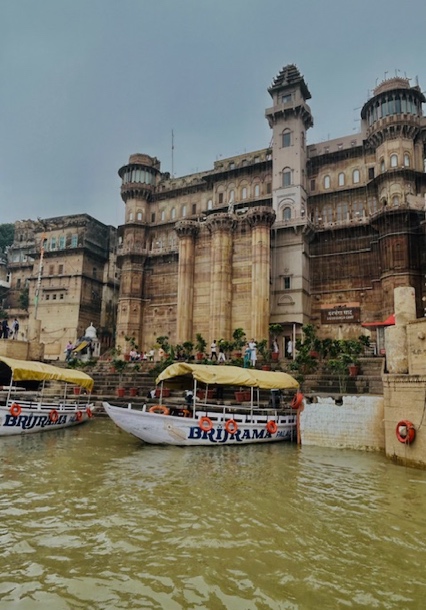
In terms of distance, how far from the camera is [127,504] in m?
8.01

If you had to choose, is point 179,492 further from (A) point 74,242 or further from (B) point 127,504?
(A) point 74,242

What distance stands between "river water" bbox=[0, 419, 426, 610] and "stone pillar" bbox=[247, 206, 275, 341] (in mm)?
21935

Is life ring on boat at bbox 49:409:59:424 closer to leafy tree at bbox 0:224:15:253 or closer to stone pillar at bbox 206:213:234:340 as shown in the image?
stone pillar at bbox 206:213:234:340

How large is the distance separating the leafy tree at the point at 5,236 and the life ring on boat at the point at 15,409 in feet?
205

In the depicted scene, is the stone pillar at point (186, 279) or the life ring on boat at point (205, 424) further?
the stone pillar at point (186, 279)

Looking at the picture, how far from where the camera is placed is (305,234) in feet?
122

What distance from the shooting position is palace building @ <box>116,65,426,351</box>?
113 ft

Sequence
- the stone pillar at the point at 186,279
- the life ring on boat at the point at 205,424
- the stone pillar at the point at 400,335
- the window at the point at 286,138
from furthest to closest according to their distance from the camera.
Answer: the window at the point at 286,138, the stone pillar at the point at 186,279, the life ring on boat at the point at 205,424, the stone pillar at the point at 400,335

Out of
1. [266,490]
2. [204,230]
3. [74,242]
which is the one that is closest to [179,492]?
[266,490]

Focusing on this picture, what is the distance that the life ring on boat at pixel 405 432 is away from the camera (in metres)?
11.7

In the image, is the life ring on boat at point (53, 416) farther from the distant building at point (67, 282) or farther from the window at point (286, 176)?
the distant building at point (67, 282)

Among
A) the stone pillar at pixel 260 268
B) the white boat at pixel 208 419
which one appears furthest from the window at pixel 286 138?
the white boat at pixel 208 419

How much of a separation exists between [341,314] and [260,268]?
8264 millimetres

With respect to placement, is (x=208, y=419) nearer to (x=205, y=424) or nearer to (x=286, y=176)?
(x=205, y=424)
